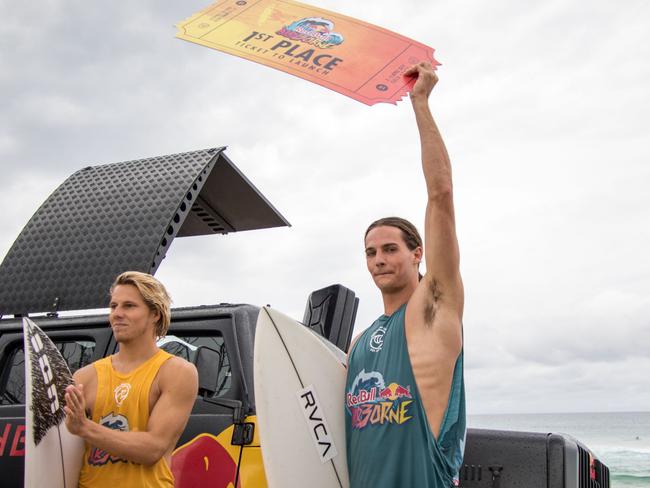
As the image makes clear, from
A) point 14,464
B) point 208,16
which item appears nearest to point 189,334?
point 14,464

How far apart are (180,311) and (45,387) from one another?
987mm

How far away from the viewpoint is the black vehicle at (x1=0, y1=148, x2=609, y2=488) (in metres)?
3.23

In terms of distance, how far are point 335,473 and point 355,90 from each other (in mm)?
1474

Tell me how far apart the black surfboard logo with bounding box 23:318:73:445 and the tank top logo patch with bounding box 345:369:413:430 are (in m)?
1.27

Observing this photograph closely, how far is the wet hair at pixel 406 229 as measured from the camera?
2.64 meters

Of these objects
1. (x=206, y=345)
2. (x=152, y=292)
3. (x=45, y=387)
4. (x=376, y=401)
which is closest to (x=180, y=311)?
(x=206, y=345)

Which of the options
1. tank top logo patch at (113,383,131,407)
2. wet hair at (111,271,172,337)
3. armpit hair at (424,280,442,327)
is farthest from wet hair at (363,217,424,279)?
tank top logo patch at (113,383,131,407)

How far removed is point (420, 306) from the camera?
8.00ft

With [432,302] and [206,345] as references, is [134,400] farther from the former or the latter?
[432,302]

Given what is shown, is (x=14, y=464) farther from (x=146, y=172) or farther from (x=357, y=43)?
(x=357, y=43)

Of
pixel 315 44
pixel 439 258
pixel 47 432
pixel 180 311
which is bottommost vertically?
pixel 47 432

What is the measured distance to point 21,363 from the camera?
4230 mm

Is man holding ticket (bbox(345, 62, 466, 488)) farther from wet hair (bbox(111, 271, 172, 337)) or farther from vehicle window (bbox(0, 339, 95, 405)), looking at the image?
vehicle window (bbox(0, 339, 95, 405))

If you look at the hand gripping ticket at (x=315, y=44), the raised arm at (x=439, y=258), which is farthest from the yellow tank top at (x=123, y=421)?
the hand gripping ticket at (x=315, y=44)
